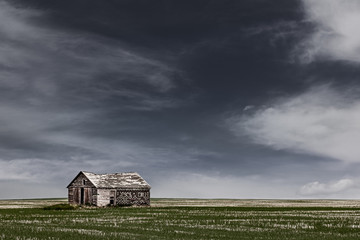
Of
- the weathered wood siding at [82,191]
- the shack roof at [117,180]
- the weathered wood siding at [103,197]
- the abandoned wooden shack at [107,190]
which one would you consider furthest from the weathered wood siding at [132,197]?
the weathered wood siding at [82,191]

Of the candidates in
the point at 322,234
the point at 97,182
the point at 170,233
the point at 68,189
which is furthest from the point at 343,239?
the point at 68,189

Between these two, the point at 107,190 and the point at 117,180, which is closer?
the point at 107,190

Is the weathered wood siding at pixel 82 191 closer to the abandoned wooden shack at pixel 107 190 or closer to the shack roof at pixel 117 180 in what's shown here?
the abandoned wooden shack at pixel 107 190

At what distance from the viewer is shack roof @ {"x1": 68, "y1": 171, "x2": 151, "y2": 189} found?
297 ft

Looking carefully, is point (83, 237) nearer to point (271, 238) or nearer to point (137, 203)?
point (271, 238)

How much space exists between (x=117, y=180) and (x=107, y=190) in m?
4.61

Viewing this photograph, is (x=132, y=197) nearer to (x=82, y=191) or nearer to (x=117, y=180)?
(x=117, y=180)

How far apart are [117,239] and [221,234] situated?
7487 millimetres

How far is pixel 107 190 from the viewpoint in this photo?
9000 cm

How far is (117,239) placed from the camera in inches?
981

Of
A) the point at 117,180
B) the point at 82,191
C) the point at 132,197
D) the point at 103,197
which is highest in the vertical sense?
the point at 117,180

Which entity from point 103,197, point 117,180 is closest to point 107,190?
point 103,197

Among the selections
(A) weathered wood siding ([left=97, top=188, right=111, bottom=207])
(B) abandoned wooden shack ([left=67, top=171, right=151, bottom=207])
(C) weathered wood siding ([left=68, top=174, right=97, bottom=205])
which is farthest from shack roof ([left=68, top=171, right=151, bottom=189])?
(C) weathered wood siding ([left=68, top=174, right=97, bottom=205])

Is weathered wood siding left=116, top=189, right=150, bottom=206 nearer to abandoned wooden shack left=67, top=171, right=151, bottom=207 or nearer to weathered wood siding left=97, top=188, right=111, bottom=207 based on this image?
abandoned wooden shack left=67, top=171, right=151, bottom=207
